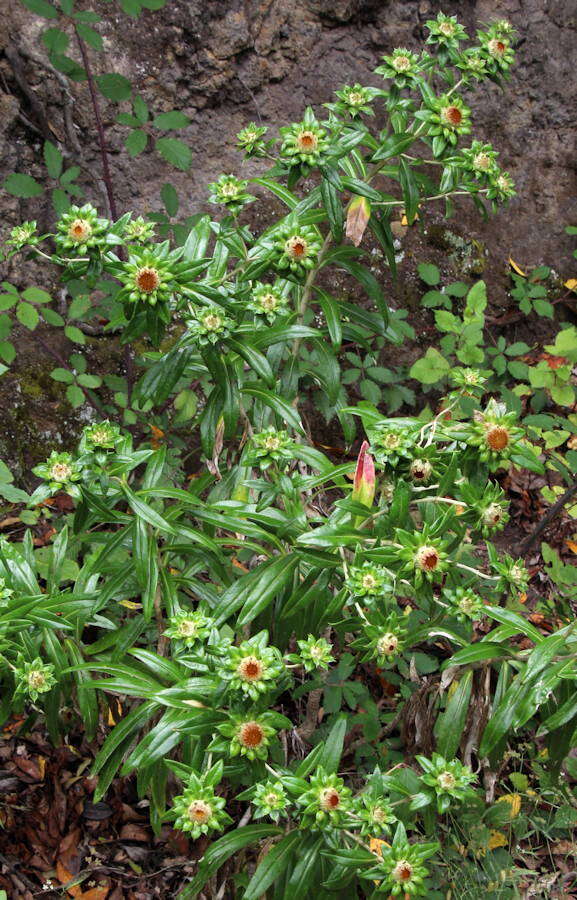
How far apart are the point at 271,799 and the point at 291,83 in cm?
327

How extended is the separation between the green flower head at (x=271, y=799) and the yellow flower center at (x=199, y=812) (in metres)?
0.11

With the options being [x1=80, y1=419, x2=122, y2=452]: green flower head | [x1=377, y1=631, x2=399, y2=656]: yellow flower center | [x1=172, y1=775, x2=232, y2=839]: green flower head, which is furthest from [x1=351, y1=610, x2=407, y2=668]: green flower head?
[x1=80, y1=419, x2=122, y2=452]: green flower head

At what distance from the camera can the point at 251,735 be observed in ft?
5.54

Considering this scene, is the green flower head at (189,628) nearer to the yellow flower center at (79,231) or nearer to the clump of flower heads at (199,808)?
the clump of flower heads at (199,808)

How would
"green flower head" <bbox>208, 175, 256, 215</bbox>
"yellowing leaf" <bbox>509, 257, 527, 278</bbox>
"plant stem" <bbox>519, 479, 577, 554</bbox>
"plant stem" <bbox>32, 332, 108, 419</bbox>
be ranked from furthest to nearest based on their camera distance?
"yellowing leaf" <bbox>509, 257, 527, 278</bbox> → "plant stem" <bbox>32, 332, 108, 419</bbox> → "plant stem" <bbox>519, 479, 577, 554</bbox> → "green flower head" <bbox>208, 175, 256, 215</bbox>

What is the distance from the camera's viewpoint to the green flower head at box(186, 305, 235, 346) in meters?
1.96

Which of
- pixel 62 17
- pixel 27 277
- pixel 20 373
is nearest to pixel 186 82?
pixel 62 17

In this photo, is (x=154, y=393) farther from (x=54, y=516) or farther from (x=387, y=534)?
(x=54, y=516)

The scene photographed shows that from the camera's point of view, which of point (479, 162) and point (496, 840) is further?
point (496, 840)

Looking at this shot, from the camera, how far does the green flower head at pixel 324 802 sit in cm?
167

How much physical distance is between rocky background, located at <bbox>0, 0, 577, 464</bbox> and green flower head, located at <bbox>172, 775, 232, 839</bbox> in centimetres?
222

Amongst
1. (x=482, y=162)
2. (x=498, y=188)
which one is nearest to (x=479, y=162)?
(x=482, y=162)

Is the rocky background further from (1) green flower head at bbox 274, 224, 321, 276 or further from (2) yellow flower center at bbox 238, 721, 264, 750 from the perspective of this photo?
(2) yellow flower center at bbox 238, 721, 264, 750

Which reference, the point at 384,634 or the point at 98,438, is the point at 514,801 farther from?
the point at 98,438
